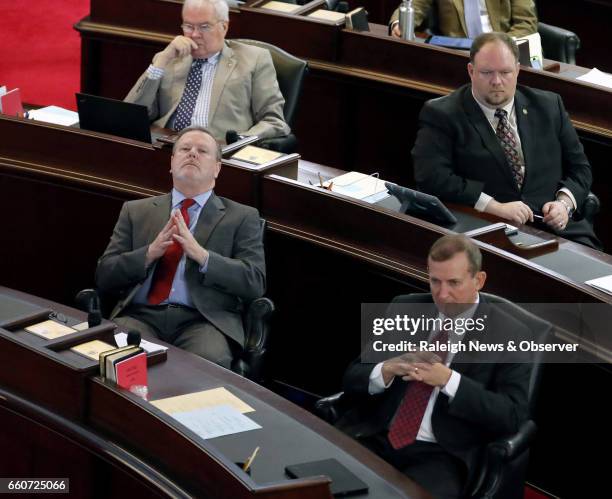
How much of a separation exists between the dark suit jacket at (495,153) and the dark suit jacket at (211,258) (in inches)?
28.9

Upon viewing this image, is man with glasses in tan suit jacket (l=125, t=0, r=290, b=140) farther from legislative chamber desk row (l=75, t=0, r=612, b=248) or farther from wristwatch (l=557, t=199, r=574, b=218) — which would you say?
wristwatch (l=557, t=199, r=574, b=218)

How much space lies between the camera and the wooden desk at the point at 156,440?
2729mm

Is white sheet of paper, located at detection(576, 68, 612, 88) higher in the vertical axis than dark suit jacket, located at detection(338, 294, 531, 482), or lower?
higher

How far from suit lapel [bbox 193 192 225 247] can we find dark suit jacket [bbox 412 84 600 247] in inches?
29.9

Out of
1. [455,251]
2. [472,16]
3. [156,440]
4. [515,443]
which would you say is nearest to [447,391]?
[515,443]

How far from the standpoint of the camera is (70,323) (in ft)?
11.1

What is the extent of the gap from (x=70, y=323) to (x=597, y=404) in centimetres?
145

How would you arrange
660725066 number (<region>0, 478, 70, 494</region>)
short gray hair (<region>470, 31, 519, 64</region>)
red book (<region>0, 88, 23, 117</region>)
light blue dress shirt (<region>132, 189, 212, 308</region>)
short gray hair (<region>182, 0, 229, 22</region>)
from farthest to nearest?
short gray hair (<region>182, 0, 229, 22</region>)
red book (<region>0, 88, 23, 117</region>)
short gray hair (<region>470, 31, 519, 64</region>)
light blue dress shirt (<region>132, 189, 212, 308</region>)
660725066 number (<region>0, 478, 70, 494</region>)

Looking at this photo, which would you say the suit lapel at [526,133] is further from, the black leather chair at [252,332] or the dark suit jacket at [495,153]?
the black leather chair at [252,332]

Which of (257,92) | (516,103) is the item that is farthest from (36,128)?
(516,103)

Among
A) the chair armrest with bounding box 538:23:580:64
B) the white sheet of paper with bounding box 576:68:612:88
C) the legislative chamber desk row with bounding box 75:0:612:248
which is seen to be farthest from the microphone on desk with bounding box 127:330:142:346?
the chair armrest with bounding box 538:23:580:64

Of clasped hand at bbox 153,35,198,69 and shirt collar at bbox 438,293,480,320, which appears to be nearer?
shirt collar at bbox 438,293,480,320

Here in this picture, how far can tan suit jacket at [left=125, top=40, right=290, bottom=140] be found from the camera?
5.04m

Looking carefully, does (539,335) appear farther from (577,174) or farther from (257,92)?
(257,92)
